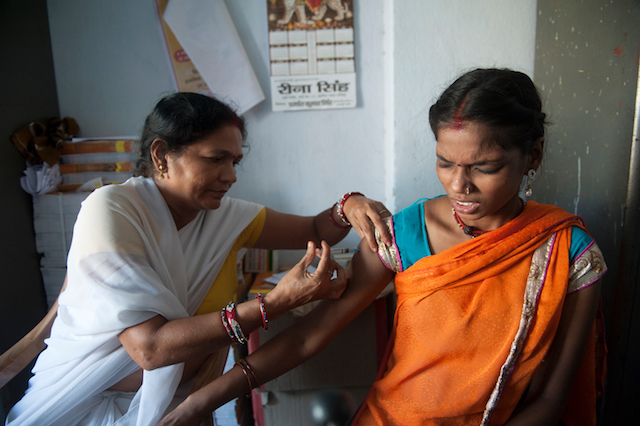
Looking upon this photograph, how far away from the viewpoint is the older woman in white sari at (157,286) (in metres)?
1.01

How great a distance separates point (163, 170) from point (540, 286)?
50.3 inches

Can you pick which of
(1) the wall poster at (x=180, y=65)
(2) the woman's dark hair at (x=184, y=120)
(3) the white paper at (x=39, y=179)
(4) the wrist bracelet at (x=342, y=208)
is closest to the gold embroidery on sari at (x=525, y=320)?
(4) the wrist bracelet at (x=342, y=208)

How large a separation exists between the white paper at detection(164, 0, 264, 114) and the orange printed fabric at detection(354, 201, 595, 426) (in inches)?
56.0

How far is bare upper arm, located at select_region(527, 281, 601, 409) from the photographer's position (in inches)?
38.3

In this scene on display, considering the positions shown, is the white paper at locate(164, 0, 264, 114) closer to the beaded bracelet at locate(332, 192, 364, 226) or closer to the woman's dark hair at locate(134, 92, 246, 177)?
the woman's dark hair at locate(134, 92, 246, 177)

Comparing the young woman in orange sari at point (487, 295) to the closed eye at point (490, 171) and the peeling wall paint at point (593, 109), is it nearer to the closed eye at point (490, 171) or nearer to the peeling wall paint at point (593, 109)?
the closed eye at point (490, 171)

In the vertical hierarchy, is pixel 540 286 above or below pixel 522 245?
below

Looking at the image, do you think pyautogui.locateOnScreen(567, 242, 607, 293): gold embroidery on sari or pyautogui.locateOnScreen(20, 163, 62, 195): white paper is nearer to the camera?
pyautogui.locateOnScreen(567, 242, 607, 293): gold embroidery on sari

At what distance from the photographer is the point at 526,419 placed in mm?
979

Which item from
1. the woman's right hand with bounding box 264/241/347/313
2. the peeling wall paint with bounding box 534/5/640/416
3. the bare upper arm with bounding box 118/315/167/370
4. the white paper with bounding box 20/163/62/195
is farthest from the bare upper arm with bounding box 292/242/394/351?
the white paper with bounding box 20/163/62/195

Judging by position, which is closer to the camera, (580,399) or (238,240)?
(580,399)

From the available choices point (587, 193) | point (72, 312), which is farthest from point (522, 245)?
point (72, 312)

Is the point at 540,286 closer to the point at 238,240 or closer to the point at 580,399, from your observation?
the point at 580,399

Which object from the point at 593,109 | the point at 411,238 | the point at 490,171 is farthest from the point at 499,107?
the point at 593,109
